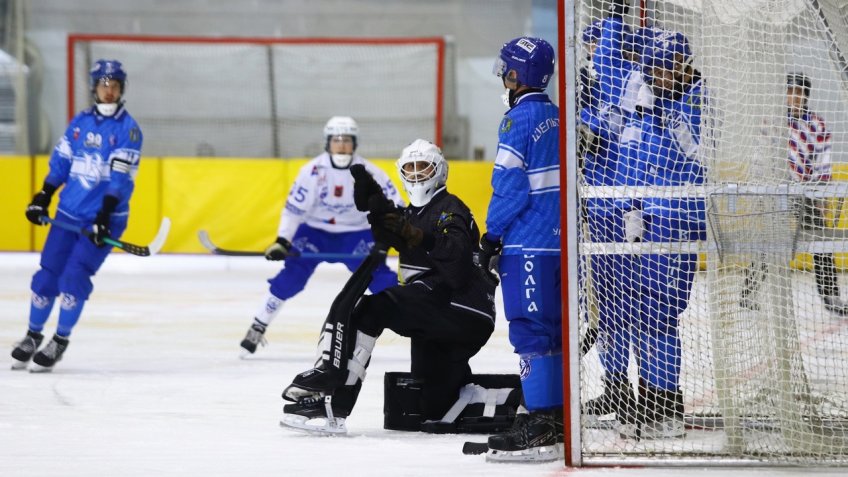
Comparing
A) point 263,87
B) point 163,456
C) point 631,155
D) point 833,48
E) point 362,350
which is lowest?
point 163,456

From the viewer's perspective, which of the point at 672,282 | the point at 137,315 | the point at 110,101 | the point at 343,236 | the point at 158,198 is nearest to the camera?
the point at 672,282

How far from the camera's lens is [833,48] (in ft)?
12.6

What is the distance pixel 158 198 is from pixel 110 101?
6656 mm

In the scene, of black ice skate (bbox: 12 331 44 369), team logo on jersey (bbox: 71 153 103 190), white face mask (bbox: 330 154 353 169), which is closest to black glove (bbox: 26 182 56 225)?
team logo on jersey (bbox: 71 153 103 190)

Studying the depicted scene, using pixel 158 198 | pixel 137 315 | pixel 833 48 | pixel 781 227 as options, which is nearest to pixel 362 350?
pixel 781 227

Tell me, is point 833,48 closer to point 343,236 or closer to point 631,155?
point 631,155

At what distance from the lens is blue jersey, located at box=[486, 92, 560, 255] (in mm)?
3891

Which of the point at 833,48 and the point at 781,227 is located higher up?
the point at 833,48

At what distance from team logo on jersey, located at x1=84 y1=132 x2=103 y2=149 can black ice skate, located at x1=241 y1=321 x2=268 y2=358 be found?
124 cm

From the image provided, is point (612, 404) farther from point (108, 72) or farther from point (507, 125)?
point (108, 72)

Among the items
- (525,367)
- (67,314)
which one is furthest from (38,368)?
(525,367)

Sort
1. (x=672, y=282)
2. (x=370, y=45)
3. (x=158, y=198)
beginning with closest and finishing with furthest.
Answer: (x=672, y=282), (x=158, y=198), (x=370, y=45)

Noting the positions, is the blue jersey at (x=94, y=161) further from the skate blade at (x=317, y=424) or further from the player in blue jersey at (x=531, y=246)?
the player in blue jersey at (x=531, y=246)

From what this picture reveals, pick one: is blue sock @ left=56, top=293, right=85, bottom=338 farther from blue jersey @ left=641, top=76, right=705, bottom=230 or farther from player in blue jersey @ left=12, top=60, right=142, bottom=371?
blue jersey @ left=641, top=76, right=705, bottom=230
